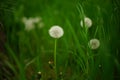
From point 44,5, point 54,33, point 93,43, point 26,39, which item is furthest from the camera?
point 44,5

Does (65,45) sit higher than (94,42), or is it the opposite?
(94,42)

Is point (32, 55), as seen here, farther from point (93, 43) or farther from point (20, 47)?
point (93, 43)

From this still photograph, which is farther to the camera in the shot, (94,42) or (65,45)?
(65,45)

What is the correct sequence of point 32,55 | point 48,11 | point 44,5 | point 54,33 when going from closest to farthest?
point 54,33, point 32,55, point 48,11, point 44,5

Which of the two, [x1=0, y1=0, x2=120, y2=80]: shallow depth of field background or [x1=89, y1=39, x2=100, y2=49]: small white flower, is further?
[x1=89, y1=39, x2=100, y2=49]: small white flower

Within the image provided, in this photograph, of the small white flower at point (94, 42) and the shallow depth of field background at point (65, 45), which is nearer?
the shallow depth of field background at point (65, 45)

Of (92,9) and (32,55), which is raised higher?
(92,9)

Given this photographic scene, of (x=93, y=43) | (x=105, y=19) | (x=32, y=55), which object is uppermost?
(x=105, y=19)

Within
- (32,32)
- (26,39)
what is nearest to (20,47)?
(26,39)
